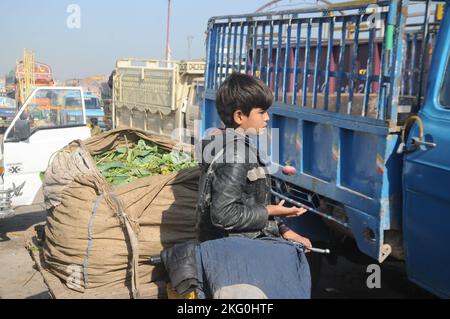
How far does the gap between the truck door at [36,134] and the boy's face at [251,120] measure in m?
4.56

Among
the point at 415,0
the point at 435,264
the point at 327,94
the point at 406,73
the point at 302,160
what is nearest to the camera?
the point at 435,264

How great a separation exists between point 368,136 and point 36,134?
15.6ft

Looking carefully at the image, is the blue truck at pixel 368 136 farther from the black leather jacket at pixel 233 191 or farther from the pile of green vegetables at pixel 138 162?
the black leather jacket at pixel 233 191

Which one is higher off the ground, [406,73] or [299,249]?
[406,73]

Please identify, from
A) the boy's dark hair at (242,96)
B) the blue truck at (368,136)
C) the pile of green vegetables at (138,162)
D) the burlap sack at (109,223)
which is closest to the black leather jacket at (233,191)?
the boy's dark hair at (242,96)

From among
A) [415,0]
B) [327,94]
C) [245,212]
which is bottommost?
[245,212]

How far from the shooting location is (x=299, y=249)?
2250mm

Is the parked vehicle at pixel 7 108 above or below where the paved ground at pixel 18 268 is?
above

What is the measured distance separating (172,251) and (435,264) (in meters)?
1.41

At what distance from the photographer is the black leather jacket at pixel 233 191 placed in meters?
2.06

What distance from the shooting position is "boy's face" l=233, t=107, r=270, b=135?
86.1 inches

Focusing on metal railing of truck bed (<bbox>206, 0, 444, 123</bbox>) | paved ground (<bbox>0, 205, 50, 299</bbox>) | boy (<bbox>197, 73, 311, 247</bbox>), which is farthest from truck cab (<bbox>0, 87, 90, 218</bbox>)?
boy (<bbox>197, 73, 311, 247</bbox>)
